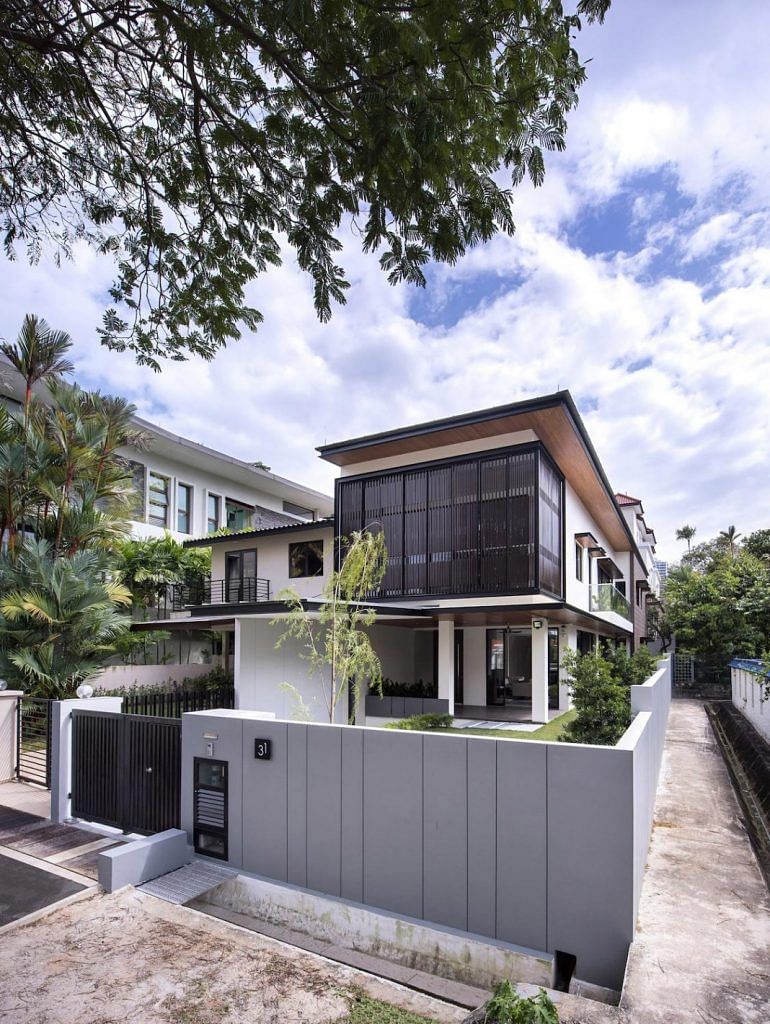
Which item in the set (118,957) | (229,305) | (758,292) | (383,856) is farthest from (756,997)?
(758,292)

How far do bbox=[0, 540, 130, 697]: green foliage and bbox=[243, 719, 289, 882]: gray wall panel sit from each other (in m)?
8.81

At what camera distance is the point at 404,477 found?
18344 millimetres

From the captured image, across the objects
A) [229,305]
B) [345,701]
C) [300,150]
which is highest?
[300,150]

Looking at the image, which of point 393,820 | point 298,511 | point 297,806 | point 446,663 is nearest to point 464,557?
point 446,663

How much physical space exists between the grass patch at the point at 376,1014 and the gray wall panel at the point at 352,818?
1.49m

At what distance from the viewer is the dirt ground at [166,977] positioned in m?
4.02

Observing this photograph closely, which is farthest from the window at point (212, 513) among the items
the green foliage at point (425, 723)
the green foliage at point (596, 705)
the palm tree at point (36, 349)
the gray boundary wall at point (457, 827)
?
the gray boundary wall at point (457, 827)

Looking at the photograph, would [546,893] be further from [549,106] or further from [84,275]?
Result: [84,275]

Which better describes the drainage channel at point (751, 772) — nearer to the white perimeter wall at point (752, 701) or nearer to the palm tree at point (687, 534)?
the white perimeter wall at point (752, 701)

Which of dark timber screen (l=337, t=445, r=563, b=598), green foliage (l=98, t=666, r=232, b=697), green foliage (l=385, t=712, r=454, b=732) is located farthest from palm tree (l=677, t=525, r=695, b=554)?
A: green foliage (l=385, t=712, r=454, b=732)

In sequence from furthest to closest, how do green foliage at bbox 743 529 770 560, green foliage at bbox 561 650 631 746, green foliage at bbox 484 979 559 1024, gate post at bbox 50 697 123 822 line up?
green foliage at bbox 743 529 770 560 < green foliage at bbox 561 650 631 746 < gate post at bbox 50 697 123 822 < green foliage at bbox 484 979 559 1024

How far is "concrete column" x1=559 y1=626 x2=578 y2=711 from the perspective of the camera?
20047 millimetres

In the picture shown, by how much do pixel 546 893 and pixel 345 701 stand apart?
1321 cm

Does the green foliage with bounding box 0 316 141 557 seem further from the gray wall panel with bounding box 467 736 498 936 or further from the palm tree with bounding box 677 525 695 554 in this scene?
the palm tree with bounding box 677 525 695 554
